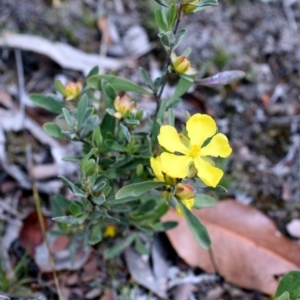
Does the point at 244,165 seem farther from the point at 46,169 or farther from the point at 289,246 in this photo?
the point at 46,169

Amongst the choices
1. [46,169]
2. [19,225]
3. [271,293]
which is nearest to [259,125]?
[271,293]

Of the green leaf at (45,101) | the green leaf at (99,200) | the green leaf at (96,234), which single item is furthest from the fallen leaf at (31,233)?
the green leaf at (99,200)

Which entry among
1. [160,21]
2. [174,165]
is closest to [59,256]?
[174,165]

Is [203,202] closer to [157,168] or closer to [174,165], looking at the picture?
[157,168]

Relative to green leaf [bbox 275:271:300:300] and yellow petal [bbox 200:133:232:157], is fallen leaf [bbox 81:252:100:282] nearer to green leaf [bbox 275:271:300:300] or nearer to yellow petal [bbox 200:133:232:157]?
green leaf [bbox 275:271:300:300]

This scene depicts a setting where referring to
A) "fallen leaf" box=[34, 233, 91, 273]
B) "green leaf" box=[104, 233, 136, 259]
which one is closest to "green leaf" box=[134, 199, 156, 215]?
"green leaf" box=[104, 233, 136, 259]

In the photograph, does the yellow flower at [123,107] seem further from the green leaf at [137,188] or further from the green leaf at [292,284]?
the green leaf at [292,284]
